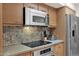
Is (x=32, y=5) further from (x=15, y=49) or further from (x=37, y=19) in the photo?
(x=15, y=49)

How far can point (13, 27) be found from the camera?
148 centimetres

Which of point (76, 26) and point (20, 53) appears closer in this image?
point (20, 53)

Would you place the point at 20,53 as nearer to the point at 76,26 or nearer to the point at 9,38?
the point at 9,38

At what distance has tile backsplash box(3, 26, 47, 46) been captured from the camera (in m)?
1.41

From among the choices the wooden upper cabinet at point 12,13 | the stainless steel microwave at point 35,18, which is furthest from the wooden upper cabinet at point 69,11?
the wooden upper cabinet at point 12,13

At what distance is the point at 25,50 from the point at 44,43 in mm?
268

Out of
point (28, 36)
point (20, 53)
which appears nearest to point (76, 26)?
point (28, 36)

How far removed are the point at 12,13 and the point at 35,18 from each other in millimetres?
310

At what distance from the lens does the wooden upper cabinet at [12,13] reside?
4.53 feet

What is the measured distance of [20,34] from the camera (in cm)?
145

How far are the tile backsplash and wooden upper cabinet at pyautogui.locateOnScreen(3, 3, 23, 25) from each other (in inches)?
3.4

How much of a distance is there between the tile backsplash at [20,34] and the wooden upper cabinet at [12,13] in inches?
3.4

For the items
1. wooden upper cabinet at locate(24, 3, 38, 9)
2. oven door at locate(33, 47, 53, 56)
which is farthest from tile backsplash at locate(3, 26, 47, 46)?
wooden upper cabinet at locate(24, 3, 38, 9)

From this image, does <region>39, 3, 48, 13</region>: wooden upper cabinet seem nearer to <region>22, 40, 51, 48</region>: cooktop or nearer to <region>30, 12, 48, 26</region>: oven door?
<region>30, 12, 48, 26</region>: oven door
